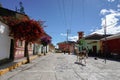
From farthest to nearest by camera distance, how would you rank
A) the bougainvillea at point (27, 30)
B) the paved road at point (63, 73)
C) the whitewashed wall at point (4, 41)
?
the bougainvillea at point (27, 30) → the whitewashed wall at point (4, 41) → the paved road at point (63, 73)

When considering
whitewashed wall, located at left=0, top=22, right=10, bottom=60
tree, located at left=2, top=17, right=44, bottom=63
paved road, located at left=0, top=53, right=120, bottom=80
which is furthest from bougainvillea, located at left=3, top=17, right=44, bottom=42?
paved road, located at left=0, top=53, right=120, bottom=80

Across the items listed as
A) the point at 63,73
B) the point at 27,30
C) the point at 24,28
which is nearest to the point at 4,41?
the point at 24,28

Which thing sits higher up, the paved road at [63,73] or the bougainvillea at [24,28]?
the bougainvillea at [24,28]

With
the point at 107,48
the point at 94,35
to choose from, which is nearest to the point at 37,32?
the point at 107,48

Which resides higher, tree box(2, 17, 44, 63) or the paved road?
tree box(2, 17, 44, 63)

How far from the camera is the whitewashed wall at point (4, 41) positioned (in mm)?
18337

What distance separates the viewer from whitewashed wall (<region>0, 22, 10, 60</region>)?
60.2 ft

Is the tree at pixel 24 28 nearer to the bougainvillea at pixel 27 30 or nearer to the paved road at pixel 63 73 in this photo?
the bougainvillea at pixel 27 30

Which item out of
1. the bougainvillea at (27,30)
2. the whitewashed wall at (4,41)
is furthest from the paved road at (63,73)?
the bougainvillea at (27,30)

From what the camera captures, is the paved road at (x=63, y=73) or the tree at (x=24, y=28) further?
the tree at (x=24, y=28)

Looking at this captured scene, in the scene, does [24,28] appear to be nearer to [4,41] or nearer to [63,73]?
[4,41]

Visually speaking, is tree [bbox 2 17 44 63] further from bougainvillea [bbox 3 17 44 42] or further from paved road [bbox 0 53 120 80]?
paved road [bbox 0 53 120 80]

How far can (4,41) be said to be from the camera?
1941cm

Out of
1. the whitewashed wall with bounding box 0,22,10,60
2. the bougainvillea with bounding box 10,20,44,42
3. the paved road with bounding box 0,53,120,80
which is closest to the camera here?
the paved road with bounding box 0,53,120,80
